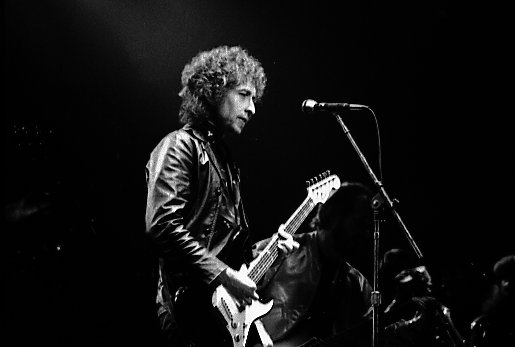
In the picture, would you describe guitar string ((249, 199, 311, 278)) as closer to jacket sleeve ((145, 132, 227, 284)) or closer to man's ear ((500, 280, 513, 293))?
jacket sleeve ((145, 132, 227, 284))

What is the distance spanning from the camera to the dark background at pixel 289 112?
333cm

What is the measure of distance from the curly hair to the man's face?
0.03 metres

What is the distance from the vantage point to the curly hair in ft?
9.23

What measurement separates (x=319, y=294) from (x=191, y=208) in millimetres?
1377

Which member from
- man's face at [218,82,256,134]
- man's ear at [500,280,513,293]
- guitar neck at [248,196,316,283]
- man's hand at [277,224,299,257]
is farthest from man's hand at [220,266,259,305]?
man's ear at [500,280,513,293]

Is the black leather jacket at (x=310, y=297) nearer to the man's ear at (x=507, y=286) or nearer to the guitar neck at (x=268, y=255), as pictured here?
the guitar neck at (x=268, y=255)

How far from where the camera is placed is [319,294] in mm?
3398

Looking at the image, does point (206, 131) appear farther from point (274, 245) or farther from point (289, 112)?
Result: point (289, 112)

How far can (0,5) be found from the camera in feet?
9.76

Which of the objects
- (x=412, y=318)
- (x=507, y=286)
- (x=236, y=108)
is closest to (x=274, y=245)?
(x=236, y=108)

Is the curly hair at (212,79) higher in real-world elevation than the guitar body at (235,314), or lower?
higher

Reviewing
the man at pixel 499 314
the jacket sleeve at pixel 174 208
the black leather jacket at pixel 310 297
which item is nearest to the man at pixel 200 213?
the jacket sleeve at pixel 174 208

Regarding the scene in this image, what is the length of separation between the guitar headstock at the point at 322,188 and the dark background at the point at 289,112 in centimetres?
65

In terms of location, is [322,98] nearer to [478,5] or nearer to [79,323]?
[478,5]
